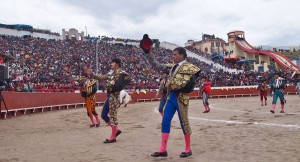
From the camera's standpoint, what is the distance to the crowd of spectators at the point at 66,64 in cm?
2806

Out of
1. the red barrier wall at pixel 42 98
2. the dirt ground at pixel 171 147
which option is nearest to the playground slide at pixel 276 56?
the red barrier wall at pixel 42 98

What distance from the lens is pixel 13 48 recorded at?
36250mm

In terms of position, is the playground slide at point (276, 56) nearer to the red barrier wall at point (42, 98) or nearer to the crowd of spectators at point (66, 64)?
the crowd of spectators at point (66, 64)

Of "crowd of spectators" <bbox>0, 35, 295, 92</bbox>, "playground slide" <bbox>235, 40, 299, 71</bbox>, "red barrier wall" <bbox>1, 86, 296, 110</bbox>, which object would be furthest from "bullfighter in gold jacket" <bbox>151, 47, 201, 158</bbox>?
"playground slide" <bbox>235, 40, 299, 71</bbox>

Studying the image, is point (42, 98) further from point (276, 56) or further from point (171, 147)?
point (276, 56)

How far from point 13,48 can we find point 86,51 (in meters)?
9.27

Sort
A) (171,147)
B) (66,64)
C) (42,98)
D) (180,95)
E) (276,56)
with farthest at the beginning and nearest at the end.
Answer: (276,56) → (66,64) → (42,98) → (171,147) → (180,95)

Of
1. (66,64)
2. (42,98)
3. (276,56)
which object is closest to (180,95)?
(42,98)

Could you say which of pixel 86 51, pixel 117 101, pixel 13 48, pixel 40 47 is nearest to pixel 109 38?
pixel 86 51

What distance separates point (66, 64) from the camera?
117ft

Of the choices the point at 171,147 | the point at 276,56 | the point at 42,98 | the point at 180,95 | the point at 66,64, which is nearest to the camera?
the point at 180,95

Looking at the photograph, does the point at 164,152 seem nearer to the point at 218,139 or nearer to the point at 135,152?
the point at 135,152

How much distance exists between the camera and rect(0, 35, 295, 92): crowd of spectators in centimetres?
2806

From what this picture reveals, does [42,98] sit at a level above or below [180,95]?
below
